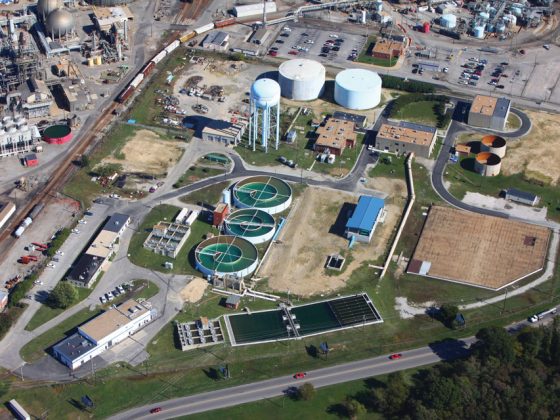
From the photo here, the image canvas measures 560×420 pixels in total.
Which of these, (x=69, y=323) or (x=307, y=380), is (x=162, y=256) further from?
(x=307, y=380)

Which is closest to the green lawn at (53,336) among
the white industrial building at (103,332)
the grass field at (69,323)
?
the grass field at (69,323)

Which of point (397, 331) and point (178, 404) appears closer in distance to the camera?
point (178, 404)

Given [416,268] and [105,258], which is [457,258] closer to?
[416,268]

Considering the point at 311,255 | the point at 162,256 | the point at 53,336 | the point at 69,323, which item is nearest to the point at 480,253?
the point at 311,255

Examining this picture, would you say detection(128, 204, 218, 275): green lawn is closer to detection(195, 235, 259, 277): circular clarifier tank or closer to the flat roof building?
detection(195, 235, 259, 277): circular clarifier tank

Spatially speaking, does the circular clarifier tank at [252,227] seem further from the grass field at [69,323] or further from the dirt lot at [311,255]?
the grass field at [69,323]

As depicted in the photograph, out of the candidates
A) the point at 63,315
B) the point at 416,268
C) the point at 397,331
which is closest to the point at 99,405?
the point at 63,315
